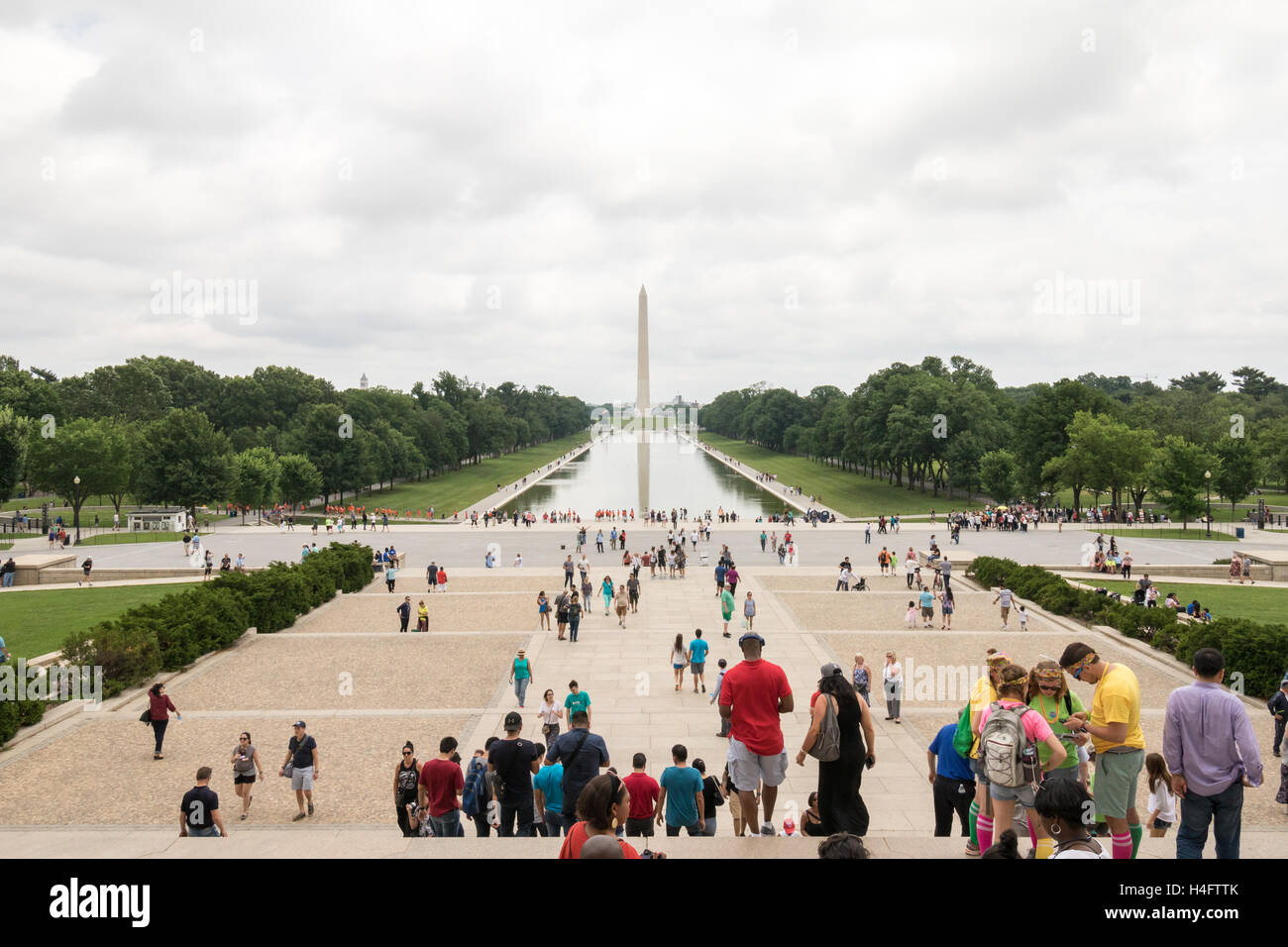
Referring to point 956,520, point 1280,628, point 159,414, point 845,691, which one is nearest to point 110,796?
point 845,691

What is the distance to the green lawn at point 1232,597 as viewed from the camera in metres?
26.3

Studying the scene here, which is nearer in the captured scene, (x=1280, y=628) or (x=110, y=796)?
(x=110, y=796)

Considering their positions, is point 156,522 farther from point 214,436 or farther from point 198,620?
point 198,620

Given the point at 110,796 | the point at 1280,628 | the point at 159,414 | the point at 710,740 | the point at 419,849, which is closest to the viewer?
the point at 419,849

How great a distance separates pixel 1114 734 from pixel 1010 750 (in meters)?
0.85

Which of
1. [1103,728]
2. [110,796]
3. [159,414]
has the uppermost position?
[159,414]

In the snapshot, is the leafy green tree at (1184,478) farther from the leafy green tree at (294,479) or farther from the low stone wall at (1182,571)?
the leafy green tree at (294,479)

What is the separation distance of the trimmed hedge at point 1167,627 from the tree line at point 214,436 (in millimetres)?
52729

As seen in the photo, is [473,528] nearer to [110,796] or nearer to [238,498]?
[238,498]

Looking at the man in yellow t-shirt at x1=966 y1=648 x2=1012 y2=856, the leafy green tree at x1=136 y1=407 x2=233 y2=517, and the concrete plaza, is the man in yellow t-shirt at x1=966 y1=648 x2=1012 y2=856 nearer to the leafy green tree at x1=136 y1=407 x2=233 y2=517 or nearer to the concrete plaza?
the concrete plaza

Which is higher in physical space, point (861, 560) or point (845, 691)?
point (845, 691)

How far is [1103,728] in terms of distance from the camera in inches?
243

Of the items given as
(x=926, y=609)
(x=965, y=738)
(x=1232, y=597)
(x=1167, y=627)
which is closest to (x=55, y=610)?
(x=926, y=609)
